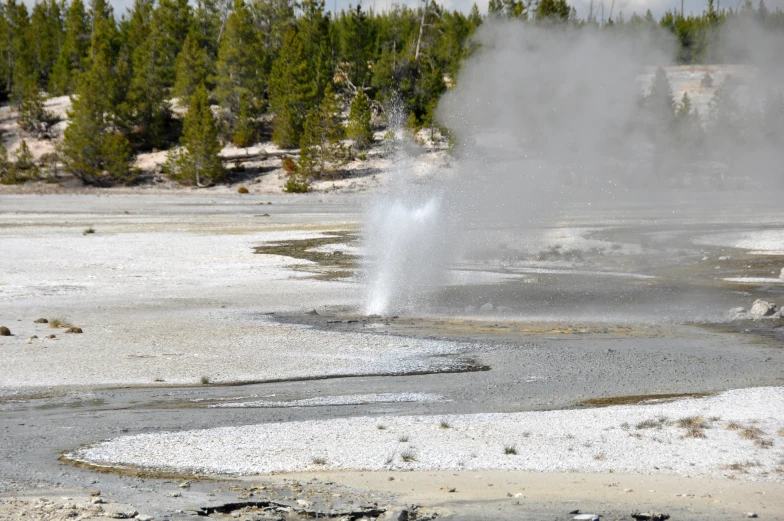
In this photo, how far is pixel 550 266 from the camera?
2103 cm

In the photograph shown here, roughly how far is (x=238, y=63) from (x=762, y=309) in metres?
53.0

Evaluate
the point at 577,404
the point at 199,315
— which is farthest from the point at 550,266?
the point at 577,404

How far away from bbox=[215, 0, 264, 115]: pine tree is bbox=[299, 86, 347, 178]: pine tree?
9512 millimetres

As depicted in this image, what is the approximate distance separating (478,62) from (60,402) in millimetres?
11734

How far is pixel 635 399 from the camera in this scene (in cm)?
876

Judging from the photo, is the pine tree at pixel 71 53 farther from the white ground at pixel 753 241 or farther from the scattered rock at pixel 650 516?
the scattered rock at pixel 650 516

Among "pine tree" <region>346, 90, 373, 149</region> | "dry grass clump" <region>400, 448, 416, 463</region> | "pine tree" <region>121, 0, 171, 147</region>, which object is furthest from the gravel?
"pine tree" <region>121, 0, 171, 147</region>

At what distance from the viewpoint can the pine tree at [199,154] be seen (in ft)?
176

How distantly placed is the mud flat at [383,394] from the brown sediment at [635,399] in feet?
0.06

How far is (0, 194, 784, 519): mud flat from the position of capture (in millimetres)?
5883

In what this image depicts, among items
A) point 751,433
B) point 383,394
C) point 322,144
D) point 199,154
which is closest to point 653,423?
point 751,433

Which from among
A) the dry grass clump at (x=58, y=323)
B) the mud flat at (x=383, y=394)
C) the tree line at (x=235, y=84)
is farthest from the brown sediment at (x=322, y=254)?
the tree line at (x=235, y=84)

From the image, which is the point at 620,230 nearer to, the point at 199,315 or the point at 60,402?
the point at 199,315

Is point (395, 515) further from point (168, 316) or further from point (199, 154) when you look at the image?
point (199, 154)
